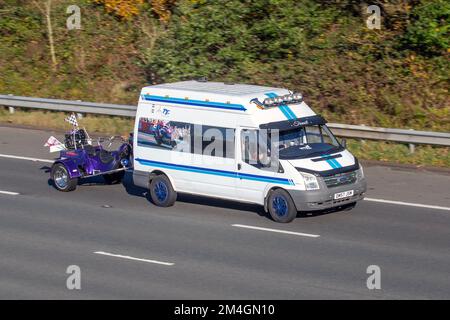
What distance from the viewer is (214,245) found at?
1576 cm

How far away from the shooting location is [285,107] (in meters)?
17.8

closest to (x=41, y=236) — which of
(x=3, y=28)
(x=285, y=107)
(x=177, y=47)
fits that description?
(x=285, y=107)

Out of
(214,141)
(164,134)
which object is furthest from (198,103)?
(164,134)

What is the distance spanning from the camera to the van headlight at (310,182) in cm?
1675

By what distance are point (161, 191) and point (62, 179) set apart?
2.62 meters

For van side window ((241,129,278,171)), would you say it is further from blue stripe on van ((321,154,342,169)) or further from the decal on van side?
the decal on van side

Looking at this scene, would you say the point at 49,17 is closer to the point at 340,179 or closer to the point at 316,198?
the point at 340,179

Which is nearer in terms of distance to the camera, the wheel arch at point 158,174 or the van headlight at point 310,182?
the van headlight at point 310,182

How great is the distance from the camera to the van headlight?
55.0 ft

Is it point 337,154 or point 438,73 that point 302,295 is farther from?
point 438,73

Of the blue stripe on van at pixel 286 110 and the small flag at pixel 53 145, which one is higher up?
the blue stripe on van at pixel 286 110

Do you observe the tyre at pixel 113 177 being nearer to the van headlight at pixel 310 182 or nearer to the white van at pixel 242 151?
the white van at pixel 242 151

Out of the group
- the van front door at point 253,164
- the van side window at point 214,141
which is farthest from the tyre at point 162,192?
the van front door at point 253,164

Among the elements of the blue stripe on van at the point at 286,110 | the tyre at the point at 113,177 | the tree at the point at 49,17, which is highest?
the tree at the point at 49,17
